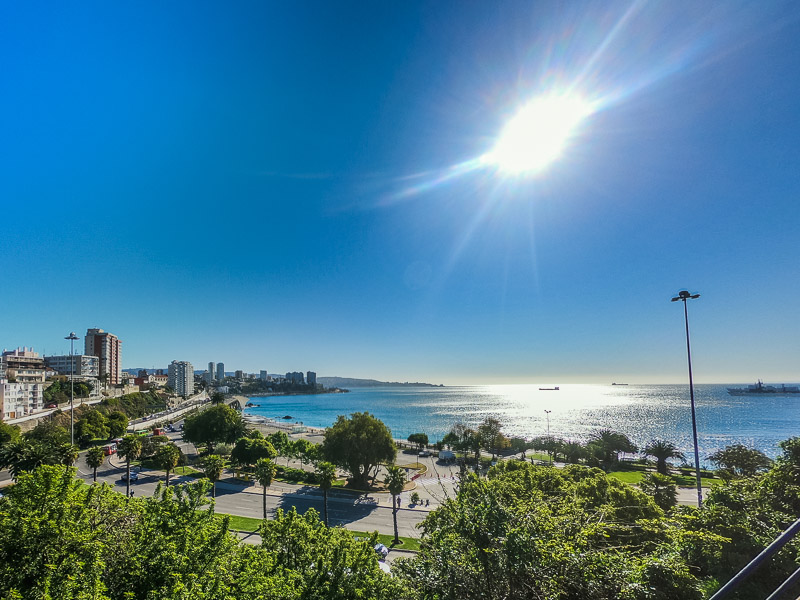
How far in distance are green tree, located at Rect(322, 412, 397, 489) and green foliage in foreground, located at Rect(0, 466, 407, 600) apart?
29.5 m

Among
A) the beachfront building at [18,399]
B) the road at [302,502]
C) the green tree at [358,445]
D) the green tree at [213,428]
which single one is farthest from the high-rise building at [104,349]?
the green tree at [358,445]

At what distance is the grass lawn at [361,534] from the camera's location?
25.5 m

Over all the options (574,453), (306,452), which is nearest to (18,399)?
(306,452)

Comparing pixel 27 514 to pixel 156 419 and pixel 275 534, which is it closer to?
pixel 275 534

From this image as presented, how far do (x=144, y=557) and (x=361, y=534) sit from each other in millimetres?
20492

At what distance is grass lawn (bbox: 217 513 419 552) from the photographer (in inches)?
1005

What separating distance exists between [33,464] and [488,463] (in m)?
48.8

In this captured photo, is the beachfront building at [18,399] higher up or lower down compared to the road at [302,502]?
higher up

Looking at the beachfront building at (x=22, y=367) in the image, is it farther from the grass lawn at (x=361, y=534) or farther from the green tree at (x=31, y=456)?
the grass lawn at (x=361, y=534)

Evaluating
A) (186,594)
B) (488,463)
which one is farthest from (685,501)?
(186,594)

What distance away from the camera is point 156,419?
9781cm

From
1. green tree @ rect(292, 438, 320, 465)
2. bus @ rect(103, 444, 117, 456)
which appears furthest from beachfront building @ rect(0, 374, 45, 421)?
green tree @ rect(292, 438, 320, 465)

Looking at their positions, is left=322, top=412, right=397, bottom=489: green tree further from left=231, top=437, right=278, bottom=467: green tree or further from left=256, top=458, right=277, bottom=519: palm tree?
left=256, top=458, right=277, bottom=519: palm tree

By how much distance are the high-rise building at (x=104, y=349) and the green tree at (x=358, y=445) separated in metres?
146
